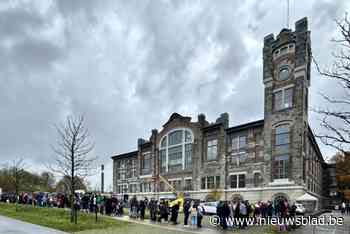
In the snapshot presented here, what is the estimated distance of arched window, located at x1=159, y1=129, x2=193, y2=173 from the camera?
212 feet

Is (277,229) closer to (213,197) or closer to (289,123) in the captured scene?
(289,123)

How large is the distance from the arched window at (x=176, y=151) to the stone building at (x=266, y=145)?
0.55 feet

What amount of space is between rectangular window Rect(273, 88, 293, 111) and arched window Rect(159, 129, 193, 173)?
17.1 metres

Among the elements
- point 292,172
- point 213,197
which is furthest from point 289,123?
point 213,197

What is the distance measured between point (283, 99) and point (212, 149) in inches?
563

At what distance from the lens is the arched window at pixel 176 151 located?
64562mm

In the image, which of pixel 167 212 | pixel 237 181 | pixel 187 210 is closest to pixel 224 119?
pixel 237 181

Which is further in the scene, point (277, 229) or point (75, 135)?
point (75, 135)

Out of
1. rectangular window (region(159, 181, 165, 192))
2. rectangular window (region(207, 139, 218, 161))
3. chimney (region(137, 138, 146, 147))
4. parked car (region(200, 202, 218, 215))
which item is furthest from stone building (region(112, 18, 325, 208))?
chimney (region(137, 138, 146, 147))

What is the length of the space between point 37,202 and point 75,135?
25.4m

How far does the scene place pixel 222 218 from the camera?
24.1 metres

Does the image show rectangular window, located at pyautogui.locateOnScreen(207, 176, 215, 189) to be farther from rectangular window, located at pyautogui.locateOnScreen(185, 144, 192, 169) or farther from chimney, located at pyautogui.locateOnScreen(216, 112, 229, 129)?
chimney, located at pyautogui.locateOnScreen(216, 112, 229, 129)

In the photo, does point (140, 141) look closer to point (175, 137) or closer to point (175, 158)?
point (175, 137)

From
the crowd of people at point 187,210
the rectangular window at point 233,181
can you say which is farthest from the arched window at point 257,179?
the crowd of people at point 187,210
